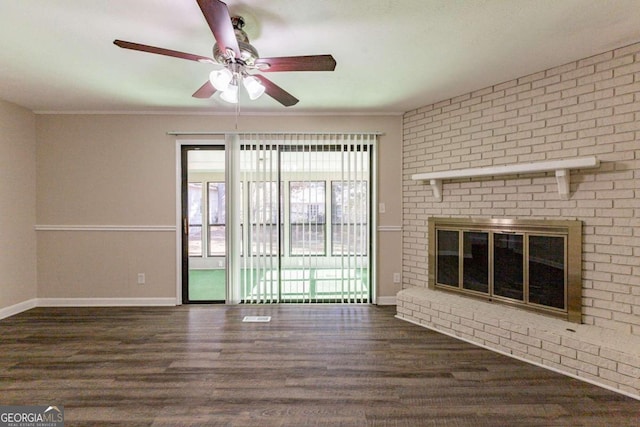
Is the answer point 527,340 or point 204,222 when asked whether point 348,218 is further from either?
point 204,222

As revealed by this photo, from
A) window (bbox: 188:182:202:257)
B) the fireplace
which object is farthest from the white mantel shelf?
window (bbox: 188:182:202:257)

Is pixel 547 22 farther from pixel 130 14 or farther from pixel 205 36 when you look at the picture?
pixel 130 14

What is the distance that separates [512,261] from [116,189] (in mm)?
4563

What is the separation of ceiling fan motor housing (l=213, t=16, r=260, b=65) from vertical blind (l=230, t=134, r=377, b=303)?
1.83 meters

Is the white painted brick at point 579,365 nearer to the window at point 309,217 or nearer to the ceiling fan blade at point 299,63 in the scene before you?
the window at point 309,217

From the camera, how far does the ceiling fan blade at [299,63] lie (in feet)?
5.70

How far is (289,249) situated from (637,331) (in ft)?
10.5

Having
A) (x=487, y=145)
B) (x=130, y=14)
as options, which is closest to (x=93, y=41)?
(x=130, y=14)

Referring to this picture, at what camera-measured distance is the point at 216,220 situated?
16.0 feet

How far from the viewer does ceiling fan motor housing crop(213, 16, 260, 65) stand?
1.83m

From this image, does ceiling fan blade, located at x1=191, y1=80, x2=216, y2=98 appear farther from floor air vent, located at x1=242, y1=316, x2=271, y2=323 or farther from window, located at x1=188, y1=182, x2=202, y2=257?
floor air vent, located at x1=242, y1=316, x2=271, y2=323

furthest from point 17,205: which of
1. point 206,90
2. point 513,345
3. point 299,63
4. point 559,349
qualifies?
point 559,349

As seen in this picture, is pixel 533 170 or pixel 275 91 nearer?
pixel 275 91

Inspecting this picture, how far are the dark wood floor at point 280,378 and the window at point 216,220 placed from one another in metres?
1.71
